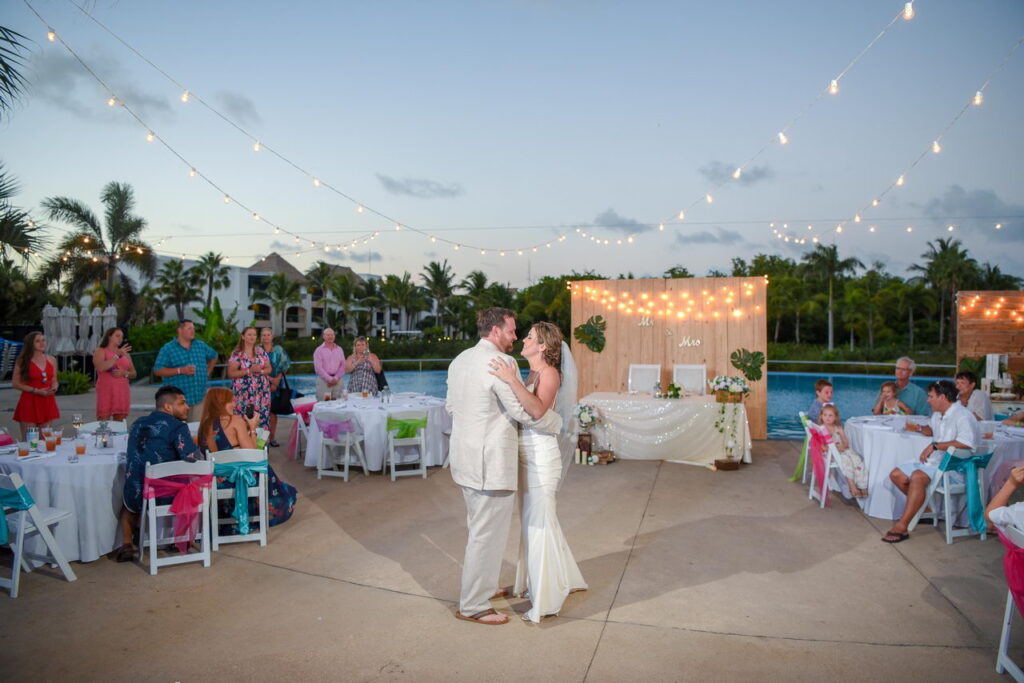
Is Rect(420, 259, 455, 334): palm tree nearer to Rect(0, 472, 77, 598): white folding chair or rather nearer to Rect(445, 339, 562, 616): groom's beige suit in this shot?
Rect(0, 472, 77, 598): white folding chair

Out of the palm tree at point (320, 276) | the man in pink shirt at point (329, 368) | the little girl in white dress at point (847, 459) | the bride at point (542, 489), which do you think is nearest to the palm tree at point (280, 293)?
the palm tree at point (320, 276)

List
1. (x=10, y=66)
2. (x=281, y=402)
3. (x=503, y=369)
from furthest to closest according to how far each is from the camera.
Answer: (x=281, y=402)
(x=10, y=66)
(x=503, y=369)

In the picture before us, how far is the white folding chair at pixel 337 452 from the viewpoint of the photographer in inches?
269

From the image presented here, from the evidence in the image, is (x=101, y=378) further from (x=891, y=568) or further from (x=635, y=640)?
(x=891, y=568)

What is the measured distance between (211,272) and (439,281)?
13637 millimetres

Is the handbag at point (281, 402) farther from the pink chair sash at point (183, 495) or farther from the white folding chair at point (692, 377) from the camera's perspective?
the white folding chair at point (692, 377)

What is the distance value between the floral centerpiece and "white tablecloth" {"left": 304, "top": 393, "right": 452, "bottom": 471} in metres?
3.45

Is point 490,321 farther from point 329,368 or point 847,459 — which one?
point 329,368

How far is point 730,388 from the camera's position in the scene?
8164 mm

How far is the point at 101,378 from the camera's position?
6387 mm

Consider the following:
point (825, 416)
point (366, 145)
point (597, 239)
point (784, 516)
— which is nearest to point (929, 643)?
point (784, 516)

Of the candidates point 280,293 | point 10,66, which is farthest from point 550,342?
point 280,293

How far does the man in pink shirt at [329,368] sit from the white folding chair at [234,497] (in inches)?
137

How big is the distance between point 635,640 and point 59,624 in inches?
Answer: 116
